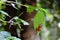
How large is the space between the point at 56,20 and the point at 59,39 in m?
0.49

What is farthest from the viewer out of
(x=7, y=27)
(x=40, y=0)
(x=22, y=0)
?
(x=40, y=0)

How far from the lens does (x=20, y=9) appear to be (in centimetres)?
132

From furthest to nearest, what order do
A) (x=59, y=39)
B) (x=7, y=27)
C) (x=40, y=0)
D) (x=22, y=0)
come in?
(x=59, y=39)
(x=40, y=0)
(x=22, y=0)
(x=7, y=27)

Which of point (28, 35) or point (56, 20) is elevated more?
point (28, 35)

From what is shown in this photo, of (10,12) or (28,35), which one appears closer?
(10,12)

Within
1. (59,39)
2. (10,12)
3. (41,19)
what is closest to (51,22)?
(59,39)

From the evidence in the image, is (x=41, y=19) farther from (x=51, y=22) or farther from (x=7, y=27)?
(x=51, y=22)

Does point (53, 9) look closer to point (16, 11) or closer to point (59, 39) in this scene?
point (59, 39)

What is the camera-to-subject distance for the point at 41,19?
98cm

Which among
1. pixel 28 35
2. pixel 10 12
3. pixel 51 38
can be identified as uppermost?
pixel 10 12

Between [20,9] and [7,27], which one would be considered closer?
[7,27]

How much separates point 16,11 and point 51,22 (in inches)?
38.7

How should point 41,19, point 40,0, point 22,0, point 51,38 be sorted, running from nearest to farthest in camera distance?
point 41,19 < point 22,0 < point 40,0 < point 51,38

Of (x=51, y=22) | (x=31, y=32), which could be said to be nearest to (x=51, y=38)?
(x=51, y=22)
